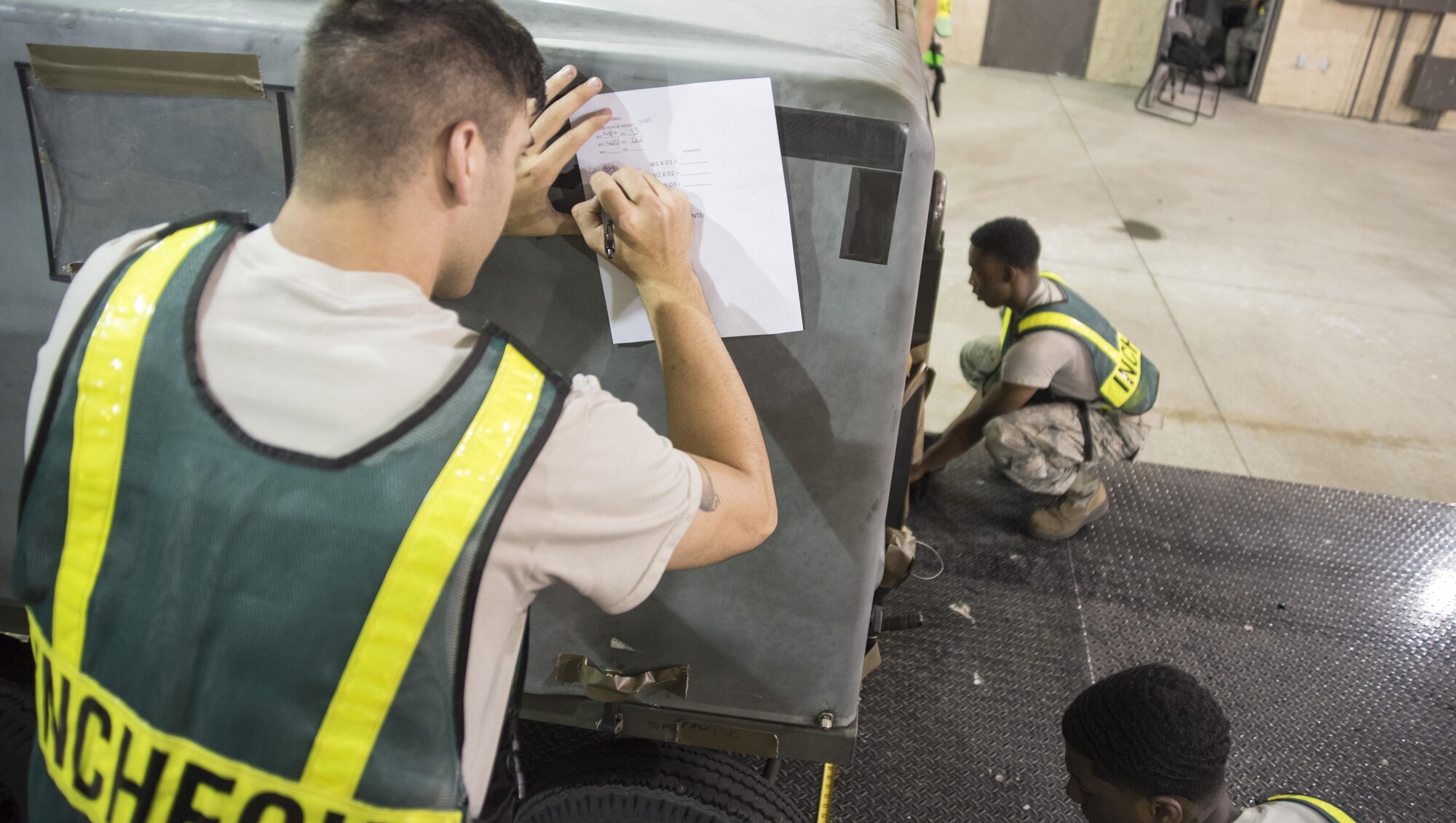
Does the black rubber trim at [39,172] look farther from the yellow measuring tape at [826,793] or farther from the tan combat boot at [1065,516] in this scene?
the tan combat boot at [1065,516]

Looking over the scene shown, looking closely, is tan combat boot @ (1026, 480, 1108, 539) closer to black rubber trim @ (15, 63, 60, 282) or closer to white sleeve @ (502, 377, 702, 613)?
white sleeve @ (502, 377, 702, 613)

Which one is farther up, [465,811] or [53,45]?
[53,45]

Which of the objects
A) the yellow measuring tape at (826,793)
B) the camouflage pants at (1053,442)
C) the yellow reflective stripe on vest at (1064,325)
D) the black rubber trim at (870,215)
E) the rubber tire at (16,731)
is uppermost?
the black rubber trim at (870,215)

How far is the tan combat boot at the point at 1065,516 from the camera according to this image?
2.97 metres

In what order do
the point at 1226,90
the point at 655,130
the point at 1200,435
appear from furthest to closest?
the point at 1226,90
the point at 1200,435
the point at 655,130

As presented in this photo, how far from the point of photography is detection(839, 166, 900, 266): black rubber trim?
1.13 meters

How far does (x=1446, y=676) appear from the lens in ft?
8.34

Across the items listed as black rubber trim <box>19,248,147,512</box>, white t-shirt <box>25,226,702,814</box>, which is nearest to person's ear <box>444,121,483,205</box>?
white t-shirt <box>25,226,702,814</box>

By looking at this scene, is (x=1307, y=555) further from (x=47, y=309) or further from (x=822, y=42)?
(x=47, y=309)

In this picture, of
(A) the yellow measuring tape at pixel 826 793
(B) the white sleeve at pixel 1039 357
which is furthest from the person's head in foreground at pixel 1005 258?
(A) the yellow measuring tape at pixel 826 793

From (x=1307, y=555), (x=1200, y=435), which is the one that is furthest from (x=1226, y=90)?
(x=1307, y=555)

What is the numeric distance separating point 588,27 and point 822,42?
0.30m

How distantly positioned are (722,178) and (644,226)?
0.13m

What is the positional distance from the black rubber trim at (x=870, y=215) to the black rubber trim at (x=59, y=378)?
78 cm
